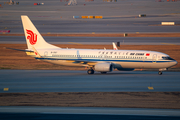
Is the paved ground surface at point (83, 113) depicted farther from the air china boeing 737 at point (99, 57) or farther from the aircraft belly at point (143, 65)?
the aircraft belly at point (143, 65)

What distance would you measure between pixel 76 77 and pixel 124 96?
12.4 m

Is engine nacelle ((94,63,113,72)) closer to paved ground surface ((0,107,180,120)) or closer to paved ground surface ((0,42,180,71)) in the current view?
paved ground surface ((0,42,180,71))

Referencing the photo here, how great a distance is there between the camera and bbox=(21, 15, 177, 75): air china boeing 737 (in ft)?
138

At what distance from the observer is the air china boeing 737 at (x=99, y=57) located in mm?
42125

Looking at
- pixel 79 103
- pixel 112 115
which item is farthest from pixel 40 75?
pixel 112 115

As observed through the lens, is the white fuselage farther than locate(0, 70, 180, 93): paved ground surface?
Yes

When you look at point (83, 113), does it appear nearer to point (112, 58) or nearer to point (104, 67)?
point (104, 67)

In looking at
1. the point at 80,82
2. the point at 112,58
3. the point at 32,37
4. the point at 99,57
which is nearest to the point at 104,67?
the point at 112,58

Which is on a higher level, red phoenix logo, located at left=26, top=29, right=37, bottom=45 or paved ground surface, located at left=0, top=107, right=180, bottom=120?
red phoenix logo, located at left=26, top=29, right=37, bottom=45

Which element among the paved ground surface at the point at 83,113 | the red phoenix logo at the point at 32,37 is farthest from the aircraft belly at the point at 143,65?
the paved ground surface at the point at 83,113

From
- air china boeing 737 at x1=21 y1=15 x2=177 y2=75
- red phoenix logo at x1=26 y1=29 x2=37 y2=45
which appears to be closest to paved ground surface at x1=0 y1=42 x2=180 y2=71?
air china boeing 737 at x1=21 y1=15 x2=177 y2=75

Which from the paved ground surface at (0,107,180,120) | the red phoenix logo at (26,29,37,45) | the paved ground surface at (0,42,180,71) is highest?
the red phoenix logo at (26,29,37,45)

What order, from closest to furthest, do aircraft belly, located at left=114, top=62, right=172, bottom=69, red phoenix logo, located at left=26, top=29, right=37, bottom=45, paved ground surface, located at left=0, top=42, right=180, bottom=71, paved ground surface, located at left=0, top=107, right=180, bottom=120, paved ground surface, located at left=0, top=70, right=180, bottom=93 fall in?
paved ground surface, located at left=0, top=107, right=180, bottom=120
paved ground surface, located at left=0, top=70, right=180, bottom=93
aircraft belly, located at left=114, top=62, right=172, bottom=69
red phoenix logo, located at left=26, top=29, right=37, bottom=45
paved ground surface, located at left=0, top=42, right=180, bottom=71

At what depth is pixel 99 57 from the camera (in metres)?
44.1
